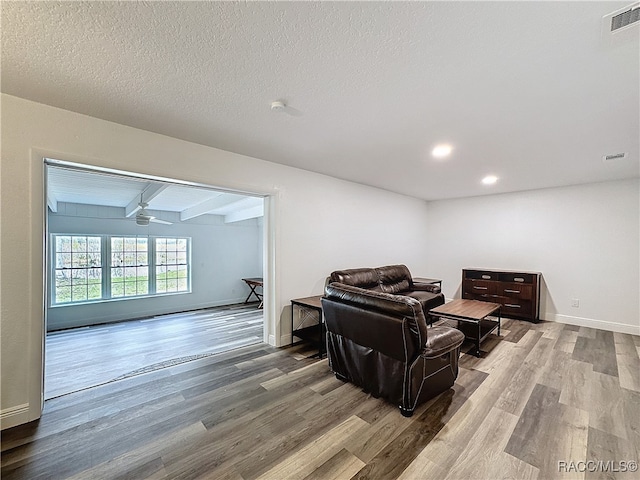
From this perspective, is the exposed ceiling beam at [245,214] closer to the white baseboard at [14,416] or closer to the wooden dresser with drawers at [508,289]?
the white baseboard at [14,416]

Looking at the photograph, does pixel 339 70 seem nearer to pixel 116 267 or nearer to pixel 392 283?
pixel 392 283

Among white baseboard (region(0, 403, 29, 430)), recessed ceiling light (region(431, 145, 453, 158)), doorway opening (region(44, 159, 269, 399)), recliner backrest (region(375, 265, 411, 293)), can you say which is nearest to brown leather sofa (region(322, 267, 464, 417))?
doorway opening (region(44, 159, 269, 399))

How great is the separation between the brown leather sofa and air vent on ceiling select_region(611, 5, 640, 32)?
6.18 ft

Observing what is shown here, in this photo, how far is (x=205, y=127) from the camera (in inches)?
101

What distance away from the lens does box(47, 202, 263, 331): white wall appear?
5680 mm

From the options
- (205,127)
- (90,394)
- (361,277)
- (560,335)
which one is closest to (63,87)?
(205,127)

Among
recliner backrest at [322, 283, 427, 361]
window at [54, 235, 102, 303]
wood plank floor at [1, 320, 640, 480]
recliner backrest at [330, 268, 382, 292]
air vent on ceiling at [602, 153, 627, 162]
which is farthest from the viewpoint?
window at [54, 235, 102, 303]

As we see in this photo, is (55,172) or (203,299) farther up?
(55,172)

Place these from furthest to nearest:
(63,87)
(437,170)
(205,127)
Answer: (437,170) < (205,127) < (63,87)

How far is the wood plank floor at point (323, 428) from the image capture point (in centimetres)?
170

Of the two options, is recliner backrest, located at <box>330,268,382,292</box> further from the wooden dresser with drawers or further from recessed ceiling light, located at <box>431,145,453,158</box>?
the wooden dresser with drawers

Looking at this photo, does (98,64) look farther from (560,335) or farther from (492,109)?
(560,335)

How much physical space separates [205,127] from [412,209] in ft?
16.4

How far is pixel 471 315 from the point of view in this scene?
3.57m
